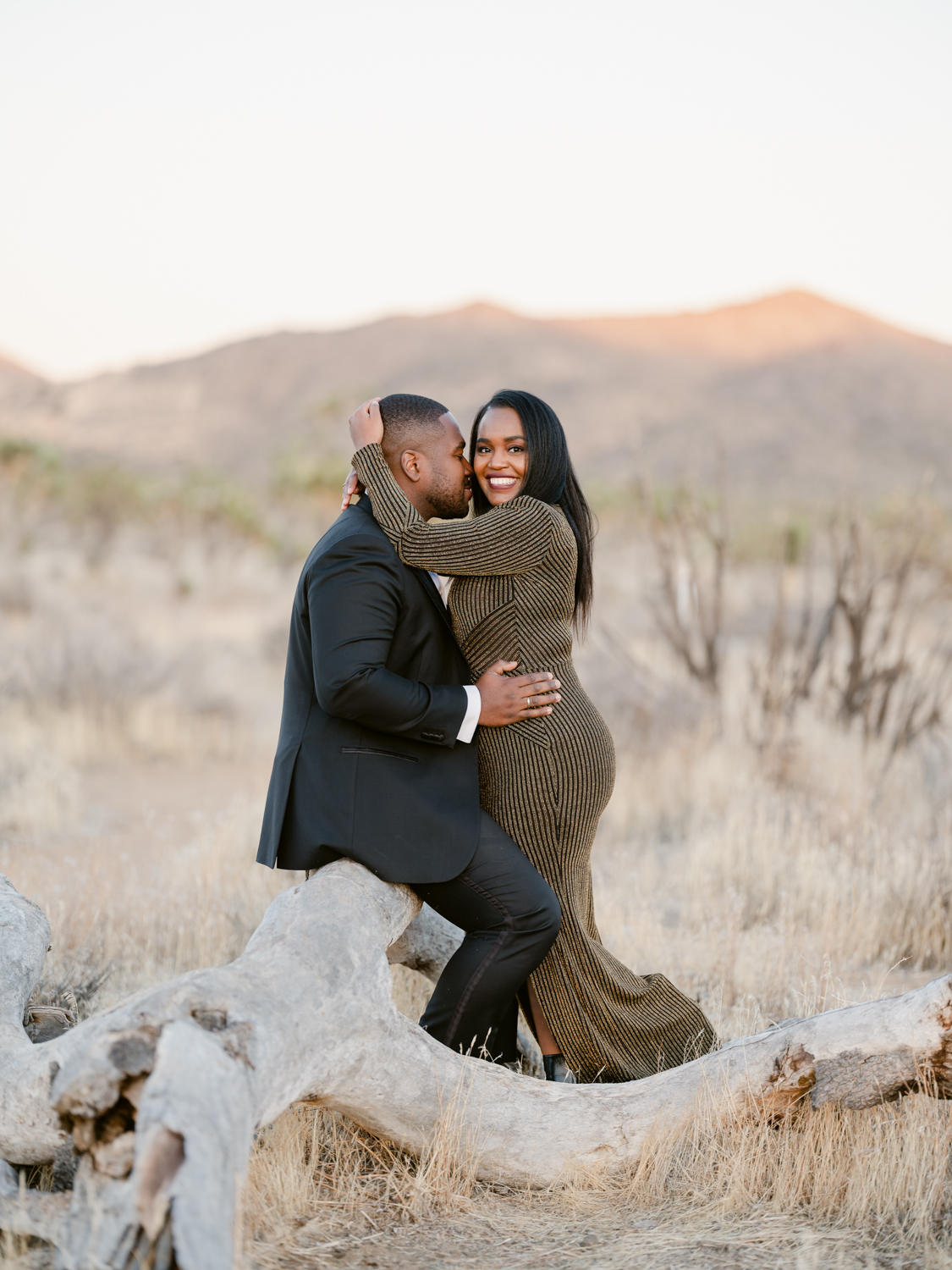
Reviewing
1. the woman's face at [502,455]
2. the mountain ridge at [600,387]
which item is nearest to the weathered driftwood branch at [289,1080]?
the woman's face at [502,455]

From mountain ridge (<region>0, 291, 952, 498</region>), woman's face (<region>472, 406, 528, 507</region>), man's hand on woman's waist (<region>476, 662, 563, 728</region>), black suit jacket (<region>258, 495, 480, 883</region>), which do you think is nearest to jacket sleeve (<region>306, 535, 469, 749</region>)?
black suit jacket (<region>258, 495, 480, 883</region>)

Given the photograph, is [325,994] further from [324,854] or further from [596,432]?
[596,432]

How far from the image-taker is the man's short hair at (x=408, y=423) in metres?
3.45

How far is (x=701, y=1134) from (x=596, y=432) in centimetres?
7912

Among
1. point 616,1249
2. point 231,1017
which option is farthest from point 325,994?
point 616,1249

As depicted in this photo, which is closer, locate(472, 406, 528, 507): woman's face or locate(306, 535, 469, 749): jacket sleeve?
locate(306, 535, 469, 749): jacket sleeve

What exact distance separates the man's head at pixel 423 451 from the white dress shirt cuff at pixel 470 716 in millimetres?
657

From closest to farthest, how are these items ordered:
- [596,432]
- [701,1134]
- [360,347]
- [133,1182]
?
[133,1182] → [701,1134] → [596,432] → [360,347]

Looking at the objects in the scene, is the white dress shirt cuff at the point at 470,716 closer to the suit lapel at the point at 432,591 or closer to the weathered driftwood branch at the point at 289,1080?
the suit lapel at the point at 432,591

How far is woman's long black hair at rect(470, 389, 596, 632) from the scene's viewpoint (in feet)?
11.5

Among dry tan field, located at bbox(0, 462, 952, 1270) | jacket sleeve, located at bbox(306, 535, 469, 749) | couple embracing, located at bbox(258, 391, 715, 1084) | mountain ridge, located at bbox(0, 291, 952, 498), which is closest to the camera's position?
dry tan field, located at bbox(0, 462, 952, 1270)

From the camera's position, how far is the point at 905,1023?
114 inches

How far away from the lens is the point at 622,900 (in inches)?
222

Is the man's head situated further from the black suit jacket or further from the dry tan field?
the dry tan field
